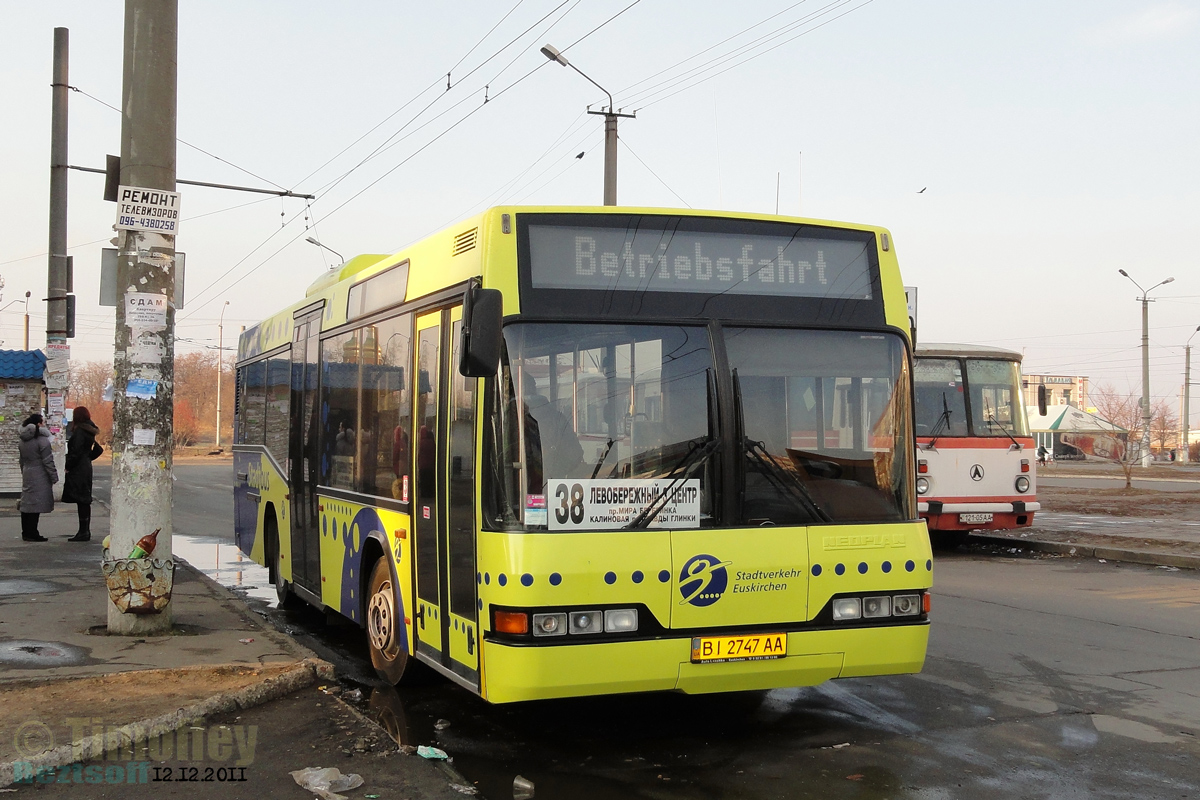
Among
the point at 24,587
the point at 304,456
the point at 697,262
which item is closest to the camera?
the point at 697,262

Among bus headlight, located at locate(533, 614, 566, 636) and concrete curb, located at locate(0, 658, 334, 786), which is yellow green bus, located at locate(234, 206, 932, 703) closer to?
bus headlight, located at locate(533, 614, 566, 636)

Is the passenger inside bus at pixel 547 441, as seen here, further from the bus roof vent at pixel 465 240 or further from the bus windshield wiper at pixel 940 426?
the bus windshield wiper at pixel 940 426

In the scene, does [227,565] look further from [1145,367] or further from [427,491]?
[1145,367]

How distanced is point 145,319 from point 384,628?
2986 millimetres

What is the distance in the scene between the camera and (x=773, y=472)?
238 inches

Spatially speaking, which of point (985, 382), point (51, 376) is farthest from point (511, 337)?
point (51, 376)

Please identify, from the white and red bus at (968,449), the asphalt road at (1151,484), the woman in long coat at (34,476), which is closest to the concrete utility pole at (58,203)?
the woman in long coat at (34,476)

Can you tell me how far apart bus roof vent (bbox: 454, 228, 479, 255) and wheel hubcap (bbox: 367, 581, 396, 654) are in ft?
7.88

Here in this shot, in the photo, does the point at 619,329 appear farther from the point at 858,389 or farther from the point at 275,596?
the point at 275,596

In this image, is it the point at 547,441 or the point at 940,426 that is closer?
the point at 547,441

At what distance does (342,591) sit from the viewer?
854 centimetres

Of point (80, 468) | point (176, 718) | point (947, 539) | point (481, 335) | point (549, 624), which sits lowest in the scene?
point (947, 539)

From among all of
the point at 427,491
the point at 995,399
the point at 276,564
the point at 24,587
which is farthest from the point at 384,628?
the point at 995,399

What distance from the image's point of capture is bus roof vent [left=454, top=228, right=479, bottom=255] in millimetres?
6238
